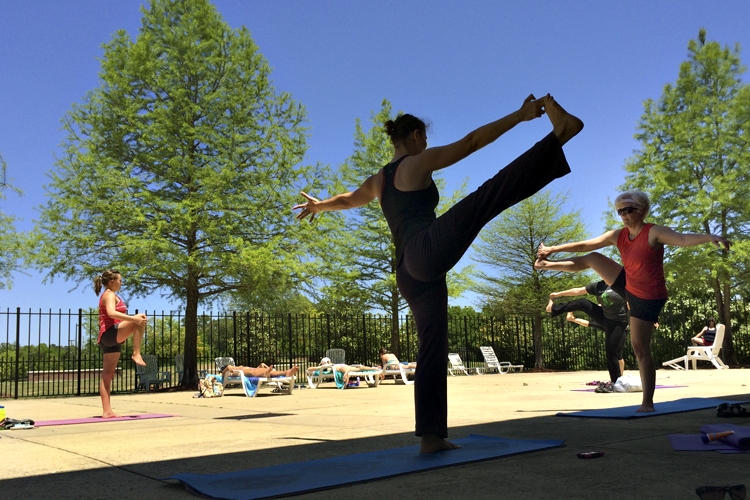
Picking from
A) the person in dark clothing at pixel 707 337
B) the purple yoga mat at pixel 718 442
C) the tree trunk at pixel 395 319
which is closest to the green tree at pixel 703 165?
the person in dark clothing at pixel 707 337

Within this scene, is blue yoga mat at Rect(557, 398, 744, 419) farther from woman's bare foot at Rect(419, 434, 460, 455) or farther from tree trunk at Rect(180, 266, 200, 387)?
tree trunk at Rect(180, 266, 200, 387)

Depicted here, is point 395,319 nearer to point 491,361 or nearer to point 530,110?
point 491,361

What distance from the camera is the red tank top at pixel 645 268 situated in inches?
208

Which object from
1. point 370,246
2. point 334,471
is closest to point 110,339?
point 334,471

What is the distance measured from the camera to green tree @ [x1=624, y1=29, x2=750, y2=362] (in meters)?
20.2

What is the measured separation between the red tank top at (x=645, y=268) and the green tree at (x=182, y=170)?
37.5 ft

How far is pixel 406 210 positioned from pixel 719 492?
2.09 m

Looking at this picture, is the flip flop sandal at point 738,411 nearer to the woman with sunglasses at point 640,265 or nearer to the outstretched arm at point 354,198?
the woman with sunglasses at point 640,265

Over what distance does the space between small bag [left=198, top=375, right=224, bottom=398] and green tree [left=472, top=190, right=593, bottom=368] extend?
1473 cm

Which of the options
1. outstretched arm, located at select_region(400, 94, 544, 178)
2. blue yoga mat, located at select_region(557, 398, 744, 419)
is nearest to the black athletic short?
blue yoga mat, located at select_region(557, 398, 744, 419)

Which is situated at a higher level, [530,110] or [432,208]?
[530,110]

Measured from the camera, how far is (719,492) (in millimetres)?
2104

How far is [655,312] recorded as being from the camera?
5328 millimetres

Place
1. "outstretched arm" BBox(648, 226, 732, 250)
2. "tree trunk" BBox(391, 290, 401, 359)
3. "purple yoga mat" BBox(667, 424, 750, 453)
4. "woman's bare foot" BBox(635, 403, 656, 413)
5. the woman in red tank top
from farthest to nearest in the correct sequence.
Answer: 1. "tree trunk" BBox(391, 290, 401, 359)
2. the woman in red tank top
3. "woman's bare foot" BBox(635, 403, 656, 413)
4. "outstretched arm" BBox(648, 226, 732, 250)
5. "purple yoga mat" BBox(667, 424, 750, 453)
